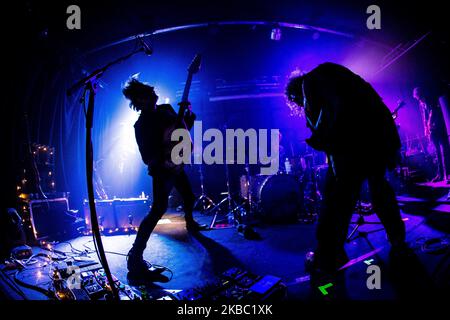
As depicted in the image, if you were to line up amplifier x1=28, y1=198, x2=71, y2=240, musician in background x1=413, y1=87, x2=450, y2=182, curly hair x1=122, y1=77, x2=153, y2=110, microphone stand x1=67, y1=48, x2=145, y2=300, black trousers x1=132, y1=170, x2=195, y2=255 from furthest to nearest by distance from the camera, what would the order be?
musician in background x1=413, y1=87, x2=450, y2=182 → amplifier x1=28, y1=198, x2=71, y2=240 → curly hair x1=122, y1=77, x2=153, y2=110 → black trousers x1=132, y1=170, x2=195, y2=255 → microphone stand x1=67, y1=48, x2=145, y2=300

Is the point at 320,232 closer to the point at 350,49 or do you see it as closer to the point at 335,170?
the point at 335,170

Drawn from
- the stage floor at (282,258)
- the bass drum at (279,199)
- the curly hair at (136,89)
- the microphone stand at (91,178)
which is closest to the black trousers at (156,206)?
the stage floor at (282,258)

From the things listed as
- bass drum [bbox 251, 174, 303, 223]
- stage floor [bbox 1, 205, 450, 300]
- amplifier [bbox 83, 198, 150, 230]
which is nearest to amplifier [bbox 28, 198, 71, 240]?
stage floor [bbox 1, 205, 450, 300]

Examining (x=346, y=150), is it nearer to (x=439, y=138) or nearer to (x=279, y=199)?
(x=279, y=199)

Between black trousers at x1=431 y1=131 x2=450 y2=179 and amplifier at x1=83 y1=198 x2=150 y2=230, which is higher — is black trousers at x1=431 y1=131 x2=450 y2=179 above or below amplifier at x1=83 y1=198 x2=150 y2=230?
above

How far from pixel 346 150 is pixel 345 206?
0.50 m

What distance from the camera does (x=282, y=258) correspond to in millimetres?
2596

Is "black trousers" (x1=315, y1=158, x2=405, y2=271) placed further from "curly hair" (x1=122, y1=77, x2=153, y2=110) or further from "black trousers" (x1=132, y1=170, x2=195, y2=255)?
"curly hair" (x1=122, y1=77, x2=153, y2=110)

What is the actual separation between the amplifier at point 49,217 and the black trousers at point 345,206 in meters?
4.85

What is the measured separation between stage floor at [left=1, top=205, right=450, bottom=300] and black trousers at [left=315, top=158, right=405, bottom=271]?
0.78ft

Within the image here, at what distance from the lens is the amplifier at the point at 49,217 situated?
4023 millimetres

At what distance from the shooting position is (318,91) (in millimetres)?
2039

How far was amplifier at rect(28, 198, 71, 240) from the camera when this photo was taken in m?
4.02

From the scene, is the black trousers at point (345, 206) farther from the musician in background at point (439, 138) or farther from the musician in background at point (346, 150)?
the musician in background at point (439, 138)
